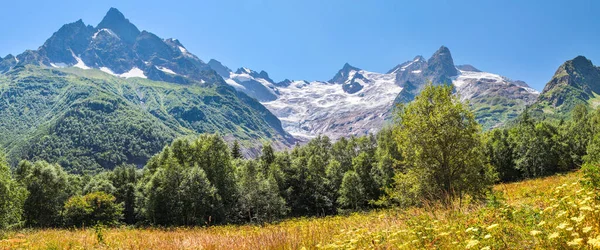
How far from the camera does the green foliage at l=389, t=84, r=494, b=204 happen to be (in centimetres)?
2123

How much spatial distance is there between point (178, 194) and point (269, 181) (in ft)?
53.1

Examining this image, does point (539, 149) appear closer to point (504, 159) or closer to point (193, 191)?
point (504, 159)

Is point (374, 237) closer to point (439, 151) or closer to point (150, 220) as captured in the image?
point (439, 151)

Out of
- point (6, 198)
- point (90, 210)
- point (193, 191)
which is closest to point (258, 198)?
point (193, 191)

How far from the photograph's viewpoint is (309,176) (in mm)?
74062

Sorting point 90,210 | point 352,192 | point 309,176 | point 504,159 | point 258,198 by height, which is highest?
point 309,176

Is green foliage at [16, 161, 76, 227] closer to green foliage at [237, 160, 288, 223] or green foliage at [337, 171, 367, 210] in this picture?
green foliage at [237, 160, 288, 223]

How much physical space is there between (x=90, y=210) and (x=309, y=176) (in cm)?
4182

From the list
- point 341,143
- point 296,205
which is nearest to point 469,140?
point 296,205

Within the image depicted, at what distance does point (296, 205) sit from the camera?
73188 millimetres

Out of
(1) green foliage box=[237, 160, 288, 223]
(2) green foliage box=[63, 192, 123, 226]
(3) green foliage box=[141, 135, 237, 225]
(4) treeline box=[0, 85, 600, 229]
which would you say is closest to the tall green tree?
(4) treeline box=[0, 85, 600, 229]

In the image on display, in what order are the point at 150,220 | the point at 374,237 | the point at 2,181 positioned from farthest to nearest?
the point at 150,220 < the point at 2,181 < the point at 374,237

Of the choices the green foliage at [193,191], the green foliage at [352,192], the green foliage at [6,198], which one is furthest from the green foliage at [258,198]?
the green foliage at [6,198]

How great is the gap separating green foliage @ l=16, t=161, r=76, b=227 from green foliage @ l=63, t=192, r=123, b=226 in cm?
466
